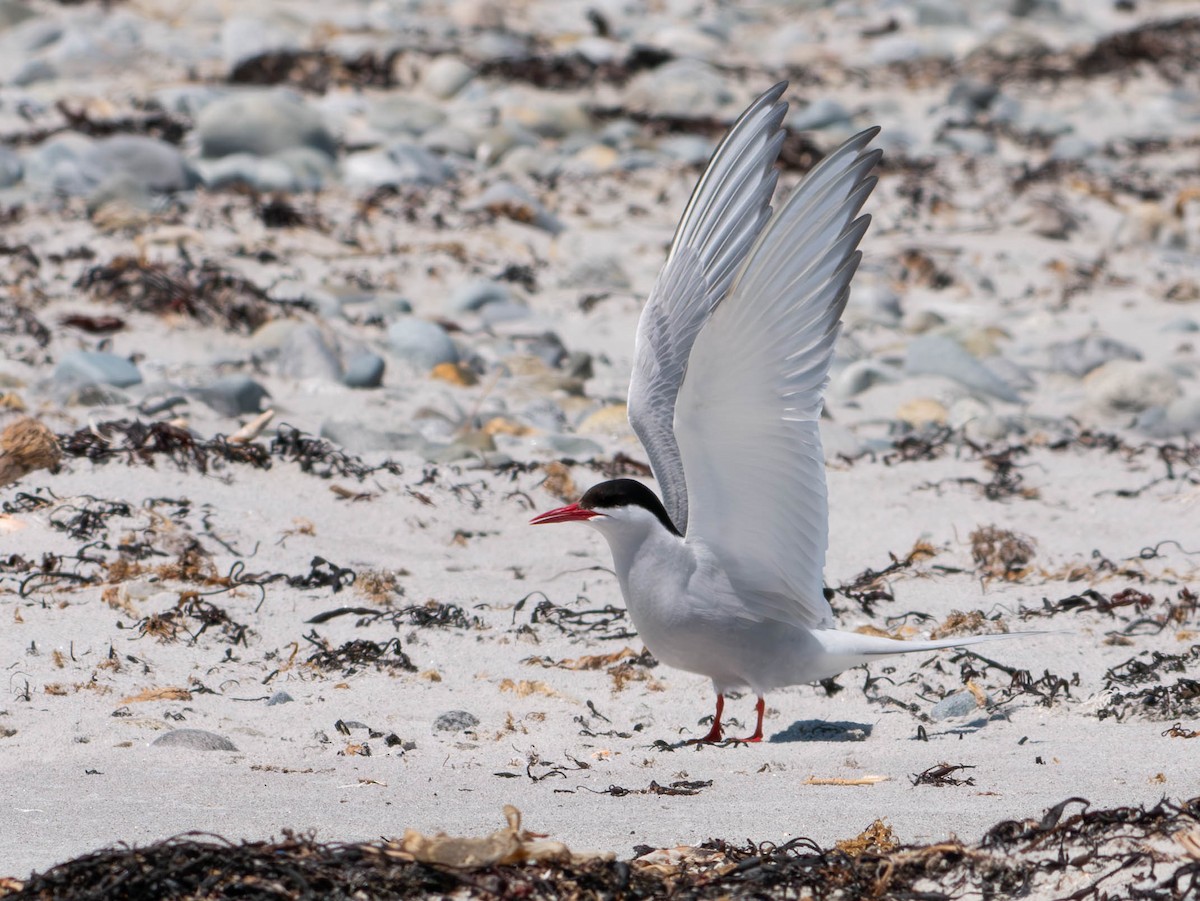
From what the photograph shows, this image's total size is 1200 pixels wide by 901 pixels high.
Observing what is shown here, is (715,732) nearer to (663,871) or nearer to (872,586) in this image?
(663,871)

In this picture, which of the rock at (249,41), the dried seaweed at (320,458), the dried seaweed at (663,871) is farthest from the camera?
the rock at (249,41)

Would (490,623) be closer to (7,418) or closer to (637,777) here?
(637,777)

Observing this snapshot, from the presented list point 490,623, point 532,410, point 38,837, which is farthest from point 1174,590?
point 38,837

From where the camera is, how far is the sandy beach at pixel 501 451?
3318 millimetres

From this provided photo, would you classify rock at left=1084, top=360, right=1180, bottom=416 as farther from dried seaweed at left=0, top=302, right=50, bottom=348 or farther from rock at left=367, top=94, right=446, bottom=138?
rock at left=367, top=94, right=446, bottom=138

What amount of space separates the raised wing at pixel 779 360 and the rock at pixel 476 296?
481 centimetres

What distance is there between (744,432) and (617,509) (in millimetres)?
427

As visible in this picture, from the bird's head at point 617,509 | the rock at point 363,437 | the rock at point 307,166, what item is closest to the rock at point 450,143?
the rock at point 307,166

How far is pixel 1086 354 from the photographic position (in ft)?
25.9

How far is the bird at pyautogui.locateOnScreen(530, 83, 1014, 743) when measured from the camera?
3.29m

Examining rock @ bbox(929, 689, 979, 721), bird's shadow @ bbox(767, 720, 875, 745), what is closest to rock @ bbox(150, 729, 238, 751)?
bird's shadow @ bbox(767, 720, 875, 745)

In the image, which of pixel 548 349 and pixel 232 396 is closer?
pixel 232 396

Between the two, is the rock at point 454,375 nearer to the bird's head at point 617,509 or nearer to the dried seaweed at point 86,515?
the dried seaweed at point 86,515

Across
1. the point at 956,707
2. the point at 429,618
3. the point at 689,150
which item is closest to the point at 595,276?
the point at 689,150
